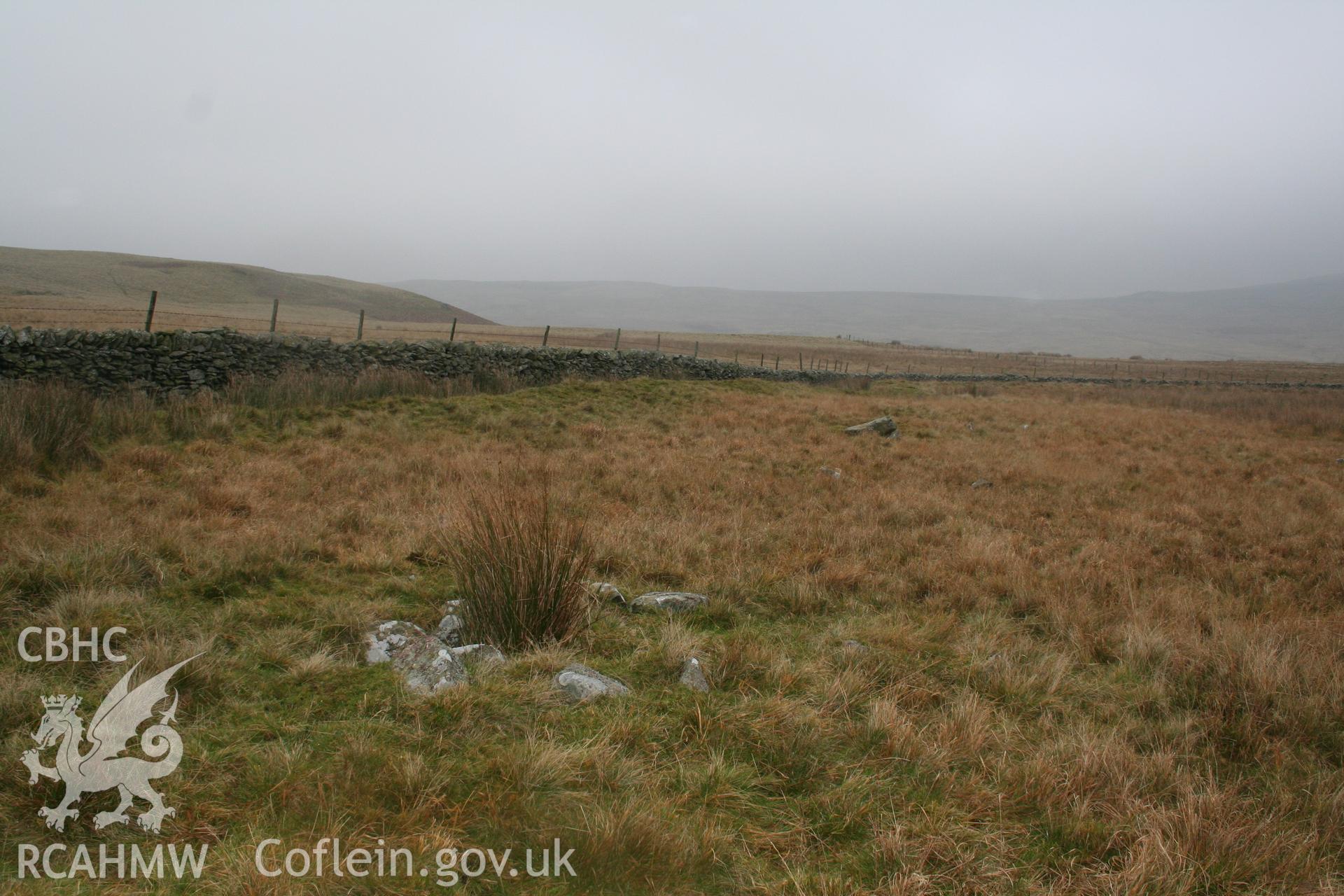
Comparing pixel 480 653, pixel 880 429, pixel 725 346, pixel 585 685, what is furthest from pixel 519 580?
pixel 725 346

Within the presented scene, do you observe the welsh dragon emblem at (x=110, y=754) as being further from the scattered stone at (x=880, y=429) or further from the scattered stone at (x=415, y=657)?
the scattered stone at (x=880, y=429)

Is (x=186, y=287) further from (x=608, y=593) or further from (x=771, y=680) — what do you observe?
(x=771, y=680)

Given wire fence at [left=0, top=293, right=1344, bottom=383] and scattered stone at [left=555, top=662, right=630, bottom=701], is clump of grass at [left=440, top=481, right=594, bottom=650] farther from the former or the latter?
wire fence at [left=0, top=293, right=1344, bottom=383]

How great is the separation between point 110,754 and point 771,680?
276 centimetres

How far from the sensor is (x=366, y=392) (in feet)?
46.5

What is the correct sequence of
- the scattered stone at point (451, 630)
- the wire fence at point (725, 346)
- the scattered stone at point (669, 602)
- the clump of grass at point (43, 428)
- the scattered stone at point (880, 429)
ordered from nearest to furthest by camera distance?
the scattered stone at point (451, 630)
the scattered stone at point (669, 602)
the clump of grass at point (43, 428)
the scattered stone at point (880, 429)
the wire fence at point (725, 346)

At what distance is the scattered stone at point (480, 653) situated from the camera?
366 cm

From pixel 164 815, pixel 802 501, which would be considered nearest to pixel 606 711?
pixel 164 815

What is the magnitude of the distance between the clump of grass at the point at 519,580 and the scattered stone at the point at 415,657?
0.30 metres

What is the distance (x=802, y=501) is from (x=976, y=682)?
4.50m

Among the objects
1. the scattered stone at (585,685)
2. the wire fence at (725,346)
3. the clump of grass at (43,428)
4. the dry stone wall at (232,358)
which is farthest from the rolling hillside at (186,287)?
the scattered stone at (585,685)

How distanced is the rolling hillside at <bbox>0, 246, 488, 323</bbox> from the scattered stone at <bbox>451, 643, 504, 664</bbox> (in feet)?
150

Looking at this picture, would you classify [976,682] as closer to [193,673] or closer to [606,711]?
[606,711]

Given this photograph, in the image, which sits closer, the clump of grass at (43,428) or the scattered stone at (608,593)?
the scattered stone at (608,593)
